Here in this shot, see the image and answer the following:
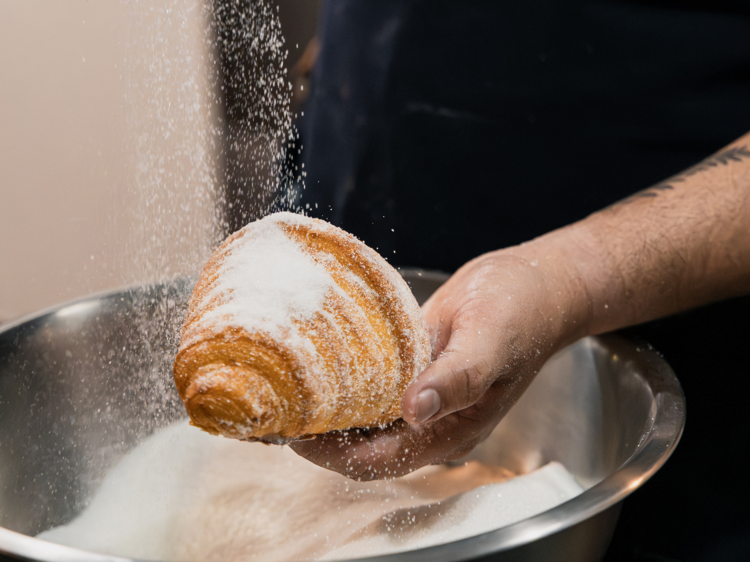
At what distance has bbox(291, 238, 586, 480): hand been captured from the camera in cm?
52

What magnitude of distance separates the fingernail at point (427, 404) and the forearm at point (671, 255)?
0.25 meters

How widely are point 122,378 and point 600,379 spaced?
1.74 ft

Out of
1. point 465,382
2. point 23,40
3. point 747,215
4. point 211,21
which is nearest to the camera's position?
point 465,382

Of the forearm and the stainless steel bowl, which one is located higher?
the forearm

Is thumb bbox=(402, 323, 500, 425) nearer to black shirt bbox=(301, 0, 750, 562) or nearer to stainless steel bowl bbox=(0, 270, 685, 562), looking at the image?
stainless steel bowl bbox=(0, 270, 685, 562)

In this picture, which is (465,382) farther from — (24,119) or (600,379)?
(24,119)

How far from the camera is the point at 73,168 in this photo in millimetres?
1575

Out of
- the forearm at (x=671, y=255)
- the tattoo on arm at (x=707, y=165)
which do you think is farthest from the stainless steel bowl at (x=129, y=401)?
the tattoo on arm at (x=707, y=165)

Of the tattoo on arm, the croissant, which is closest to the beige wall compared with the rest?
the croissant

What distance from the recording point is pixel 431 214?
913 mm

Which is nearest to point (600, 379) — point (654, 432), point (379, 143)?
point (654, 432)

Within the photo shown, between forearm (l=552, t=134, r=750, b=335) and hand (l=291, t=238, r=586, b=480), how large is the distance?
3 centimetres

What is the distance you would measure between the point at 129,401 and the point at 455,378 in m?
0.43

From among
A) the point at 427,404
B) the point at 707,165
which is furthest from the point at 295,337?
the point at 707,165
